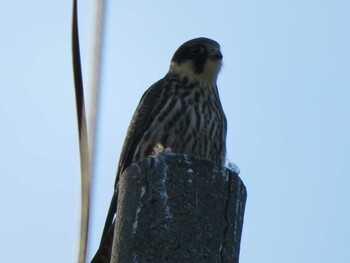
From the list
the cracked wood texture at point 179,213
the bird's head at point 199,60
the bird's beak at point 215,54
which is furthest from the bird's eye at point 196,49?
the cracked wood texture at point 179,213

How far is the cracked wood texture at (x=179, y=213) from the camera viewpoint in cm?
187

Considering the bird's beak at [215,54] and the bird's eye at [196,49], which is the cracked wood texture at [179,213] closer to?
the bird's beak at [215,54]

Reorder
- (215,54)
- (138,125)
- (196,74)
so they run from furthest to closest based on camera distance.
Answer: (215,54)
(196,74)
(138,125)

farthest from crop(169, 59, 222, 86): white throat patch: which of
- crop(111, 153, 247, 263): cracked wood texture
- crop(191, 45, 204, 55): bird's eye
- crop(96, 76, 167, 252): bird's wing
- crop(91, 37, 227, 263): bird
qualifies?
crop(111, 153, 247, 263): cracked wood texture

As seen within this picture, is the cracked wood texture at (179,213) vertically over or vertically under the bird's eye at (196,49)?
under

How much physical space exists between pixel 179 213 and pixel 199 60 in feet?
14.8

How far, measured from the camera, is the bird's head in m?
6.08

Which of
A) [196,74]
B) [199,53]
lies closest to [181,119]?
[196,74]

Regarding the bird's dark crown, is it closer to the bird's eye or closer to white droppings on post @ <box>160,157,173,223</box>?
the bird's eye

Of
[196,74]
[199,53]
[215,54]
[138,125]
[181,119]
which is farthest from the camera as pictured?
[199,53]

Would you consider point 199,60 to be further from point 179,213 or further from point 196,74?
point 179,213

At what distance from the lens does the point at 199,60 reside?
631 centimetres

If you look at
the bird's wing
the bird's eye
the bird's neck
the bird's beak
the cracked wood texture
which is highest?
the bird's eye

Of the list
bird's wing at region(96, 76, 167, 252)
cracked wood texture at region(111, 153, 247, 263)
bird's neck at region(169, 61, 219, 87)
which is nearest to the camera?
cracked wood texture at region(111, 153, 247, 263)
